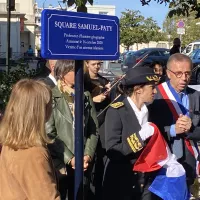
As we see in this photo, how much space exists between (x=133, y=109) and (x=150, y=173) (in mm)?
529

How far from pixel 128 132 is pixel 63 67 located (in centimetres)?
78

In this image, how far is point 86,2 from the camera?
17.3ft

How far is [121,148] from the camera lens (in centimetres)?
359

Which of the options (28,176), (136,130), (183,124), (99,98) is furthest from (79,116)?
(99,98)

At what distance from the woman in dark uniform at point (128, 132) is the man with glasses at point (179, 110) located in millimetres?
163

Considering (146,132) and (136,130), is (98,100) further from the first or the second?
(146,132)

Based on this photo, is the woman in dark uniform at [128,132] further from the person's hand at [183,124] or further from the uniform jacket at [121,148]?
the person's hand at [183,124]

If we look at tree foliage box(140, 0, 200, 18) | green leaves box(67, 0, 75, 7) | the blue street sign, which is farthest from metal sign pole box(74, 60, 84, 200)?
tree foliage box(140, 0, 200, 18)

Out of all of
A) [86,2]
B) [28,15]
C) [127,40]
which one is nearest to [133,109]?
[86,2]

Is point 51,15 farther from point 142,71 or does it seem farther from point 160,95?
point 160,95

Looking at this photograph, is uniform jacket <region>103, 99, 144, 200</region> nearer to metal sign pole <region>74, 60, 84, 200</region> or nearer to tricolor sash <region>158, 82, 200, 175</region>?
tricolor sash <region>158, 82, 200, 175</region>

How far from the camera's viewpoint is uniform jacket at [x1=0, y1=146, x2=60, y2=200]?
8.25 ft

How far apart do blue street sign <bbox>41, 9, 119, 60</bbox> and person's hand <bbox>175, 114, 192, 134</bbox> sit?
2.45 feet

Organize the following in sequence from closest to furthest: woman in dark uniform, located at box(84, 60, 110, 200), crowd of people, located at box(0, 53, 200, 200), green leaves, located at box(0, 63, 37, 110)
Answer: crowd of people, located at box(0, 53, 200, 200)
woman in dark uniform, located at box(84, 60, 110, 200)
green leaves, located at box(0, 63, 37, 110)
